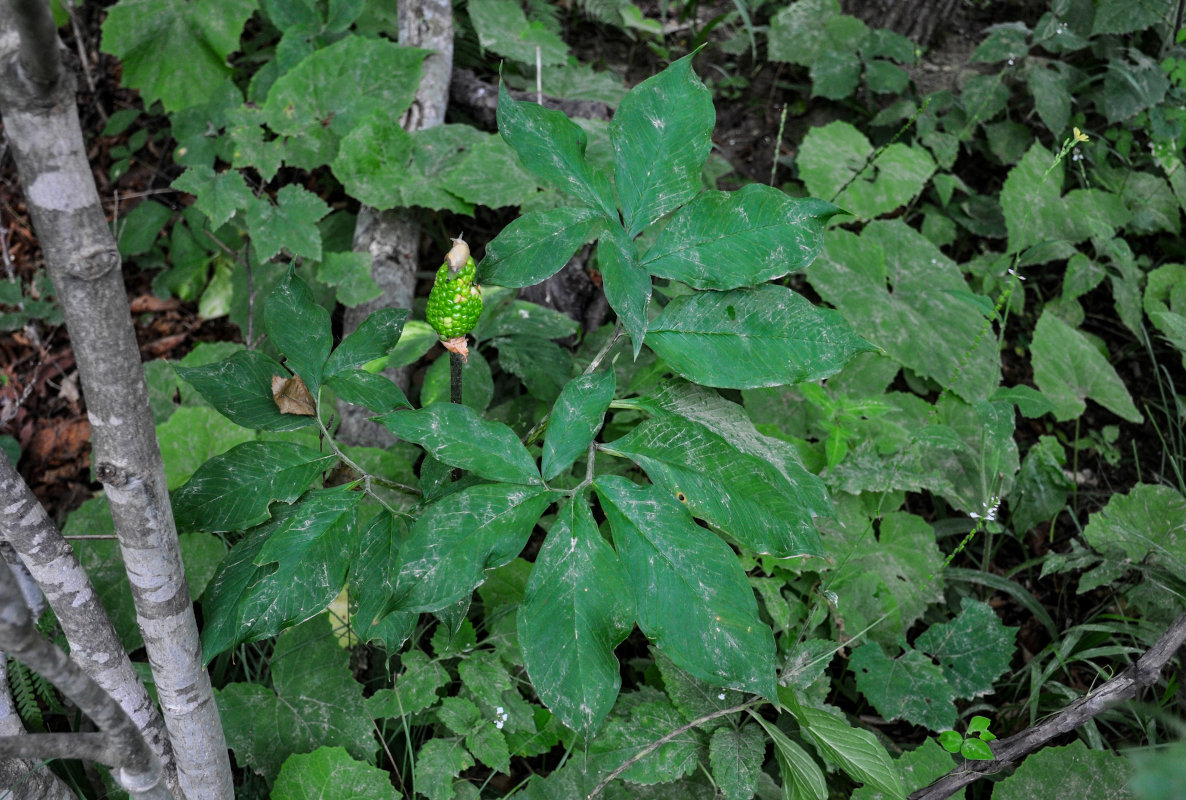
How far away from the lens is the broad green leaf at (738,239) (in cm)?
109

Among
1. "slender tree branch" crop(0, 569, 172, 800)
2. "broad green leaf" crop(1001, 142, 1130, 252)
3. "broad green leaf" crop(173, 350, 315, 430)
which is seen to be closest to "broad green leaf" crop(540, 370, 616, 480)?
"broad green leaf" crop(173, 350, 315, 430)

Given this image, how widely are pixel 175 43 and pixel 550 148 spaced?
243 cm

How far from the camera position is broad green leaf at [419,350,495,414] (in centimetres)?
193

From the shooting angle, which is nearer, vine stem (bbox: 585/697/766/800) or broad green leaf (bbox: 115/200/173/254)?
vine stem (bbox: 585/697/766/800)

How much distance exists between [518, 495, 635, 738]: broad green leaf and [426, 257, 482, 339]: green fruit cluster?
358 mm

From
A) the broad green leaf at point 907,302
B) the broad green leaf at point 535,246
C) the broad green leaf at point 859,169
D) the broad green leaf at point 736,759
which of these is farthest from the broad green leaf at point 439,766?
the broad green leaf at point 859,169

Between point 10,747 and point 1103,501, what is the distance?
2.68m

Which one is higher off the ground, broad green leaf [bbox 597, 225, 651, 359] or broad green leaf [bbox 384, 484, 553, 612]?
broad green leaf [bbox 597, 225, 651, 359]

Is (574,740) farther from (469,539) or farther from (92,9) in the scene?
(92,9)

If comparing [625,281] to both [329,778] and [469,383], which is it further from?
[329,778]

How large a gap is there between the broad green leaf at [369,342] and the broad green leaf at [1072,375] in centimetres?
203

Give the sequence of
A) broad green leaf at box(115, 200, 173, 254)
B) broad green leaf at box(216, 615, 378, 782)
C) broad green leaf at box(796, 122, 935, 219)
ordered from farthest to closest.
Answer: broad green leaf at box(115, 200, 173, 254)
broad green leaf at box(796, 122, 935, 219)
broad green leaf at box(216, 615, 378, 782)

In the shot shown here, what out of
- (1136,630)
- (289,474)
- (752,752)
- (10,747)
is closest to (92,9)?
(289,474)

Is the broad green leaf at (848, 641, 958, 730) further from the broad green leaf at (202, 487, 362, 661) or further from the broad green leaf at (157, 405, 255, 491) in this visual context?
the broad green leaf at (157, 405, 255, 491)
